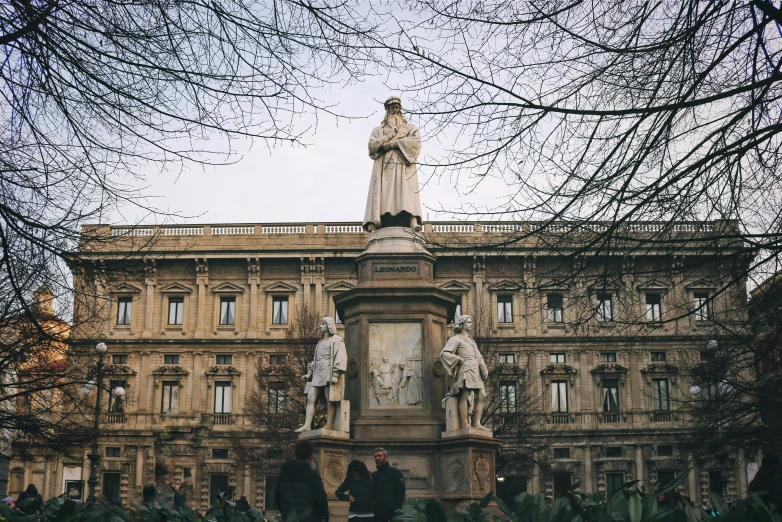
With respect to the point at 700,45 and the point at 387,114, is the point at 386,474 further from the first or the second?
the point at 387,114

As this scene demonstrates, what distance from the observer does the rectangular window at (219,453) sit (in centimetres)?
5084

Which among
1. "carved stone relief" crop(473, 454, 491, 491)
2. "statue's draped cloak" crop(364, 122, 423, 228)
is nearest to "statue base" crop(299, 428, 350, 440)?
"carved stone relief" crop(473, 454, 491, 491)

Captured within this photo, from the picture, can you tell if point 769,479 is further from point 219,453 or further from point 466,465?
point 219,453

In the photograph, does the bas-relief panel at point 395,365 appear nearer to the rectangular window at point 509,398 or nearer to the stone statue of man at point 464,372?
the stone statue of man at point 464,372

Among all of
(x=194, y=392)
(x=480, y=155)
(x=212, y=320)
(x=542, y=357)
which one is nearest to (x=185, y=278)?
(x=212, y=320)

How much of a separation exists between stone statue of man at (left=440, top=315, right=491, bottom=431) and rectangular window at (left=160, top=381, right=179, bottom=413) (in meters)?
39.2

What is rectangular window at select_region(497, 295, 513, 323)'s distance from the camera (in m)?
52.8

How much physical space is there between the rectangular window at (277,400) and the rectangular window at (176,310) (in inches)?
346

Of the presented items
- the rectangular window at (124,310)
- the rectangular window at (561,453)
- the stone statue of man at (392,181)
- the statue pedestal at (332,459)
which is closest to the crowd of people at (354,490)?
the statue pedestal at (332,459)

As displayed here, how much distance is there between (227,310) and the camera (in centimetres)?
5356

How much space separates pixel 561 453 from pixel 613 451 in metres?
2.87

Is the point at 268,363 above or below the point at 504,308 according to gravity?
below

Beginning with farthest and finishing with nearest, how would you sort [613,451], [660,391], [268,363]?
[660,391] < [268,363] < [613,451]

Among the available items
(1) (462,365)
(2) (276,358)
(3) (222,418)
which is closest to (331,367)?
(1) (462,365)
